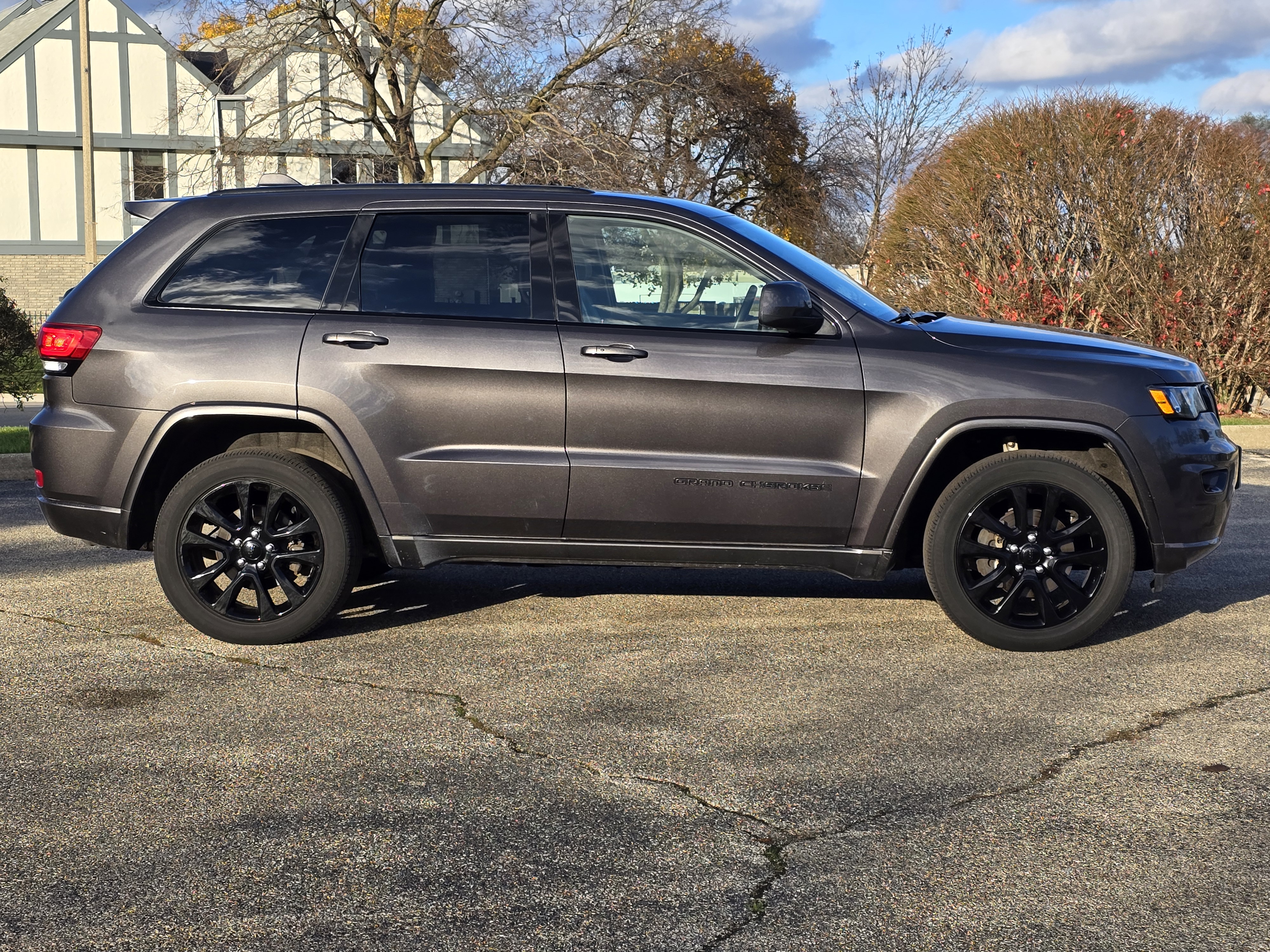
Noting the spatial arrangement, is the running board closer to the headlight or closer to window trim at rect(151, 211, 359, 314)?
window trim at rect(151, 211, 359, 314)

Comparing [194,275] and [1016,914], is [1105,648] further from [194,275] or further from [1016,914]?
[194,275]

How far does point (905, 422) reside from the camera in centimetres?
534

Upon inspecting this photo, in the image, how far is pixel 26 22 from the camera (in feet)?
124

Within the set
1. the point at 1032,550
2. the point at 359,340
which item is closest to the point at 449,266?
the point at 359,340

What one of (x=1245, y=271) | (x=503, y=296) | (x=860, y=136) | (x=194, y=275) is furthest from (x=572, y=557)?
(x=860, y=136)

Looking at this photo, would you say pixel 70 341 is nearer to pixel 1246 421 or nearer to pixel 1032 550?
pixel 1032 550

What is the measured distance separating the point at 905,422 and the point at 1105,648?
1.32m

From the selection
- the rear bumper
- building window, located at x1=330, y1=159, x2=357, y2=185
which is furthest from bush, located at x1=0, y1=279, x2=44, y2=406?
building window, located at x1=330, y1=159, x2=357, y2=185

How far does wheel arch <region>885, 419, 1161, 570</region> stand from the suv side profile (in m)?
0.01

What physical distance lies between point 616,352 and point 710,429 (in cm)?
50

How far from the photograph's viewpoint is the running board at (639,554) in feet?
17.9

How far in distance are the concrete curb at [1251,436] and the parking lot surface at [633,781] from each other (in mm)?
7441

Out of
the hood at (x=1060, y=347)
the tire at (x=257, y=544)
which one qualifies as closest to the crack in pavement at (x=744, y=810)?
the tire at (x=257, y=544)

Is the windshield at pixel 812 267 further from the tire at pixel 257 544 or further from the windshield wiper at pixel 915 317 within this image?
the tire at pixel 257 544
